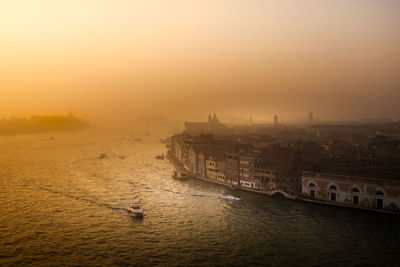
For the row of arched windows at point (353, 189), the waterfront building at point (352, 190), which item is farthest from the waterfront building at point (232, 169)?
the row of arched windows at point (353, 189)

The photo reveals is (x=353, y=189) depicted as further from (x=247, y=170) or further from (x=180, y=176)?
(x=180, y=176)

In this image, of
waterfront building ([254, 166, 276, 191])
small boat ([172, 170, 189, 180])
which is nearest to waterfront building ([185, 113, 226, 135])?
small boat ([172, 170, 189, 180])

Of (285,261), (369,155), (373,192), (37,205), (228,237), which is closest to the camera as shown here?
(285,261)

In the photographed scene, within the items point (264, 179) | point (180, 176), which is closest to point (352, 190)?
point (264, 179)

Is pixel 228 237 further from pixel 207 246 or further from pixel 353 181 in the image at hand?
pixel 353 181

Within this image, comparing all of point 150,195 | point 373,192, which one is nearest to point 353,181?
point 373,192

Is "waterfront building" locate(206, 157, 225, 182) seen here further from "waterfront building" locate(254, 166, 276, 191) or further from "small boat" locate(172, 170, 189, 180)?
"waterfront building" locate(254, 166, 276, 191)
